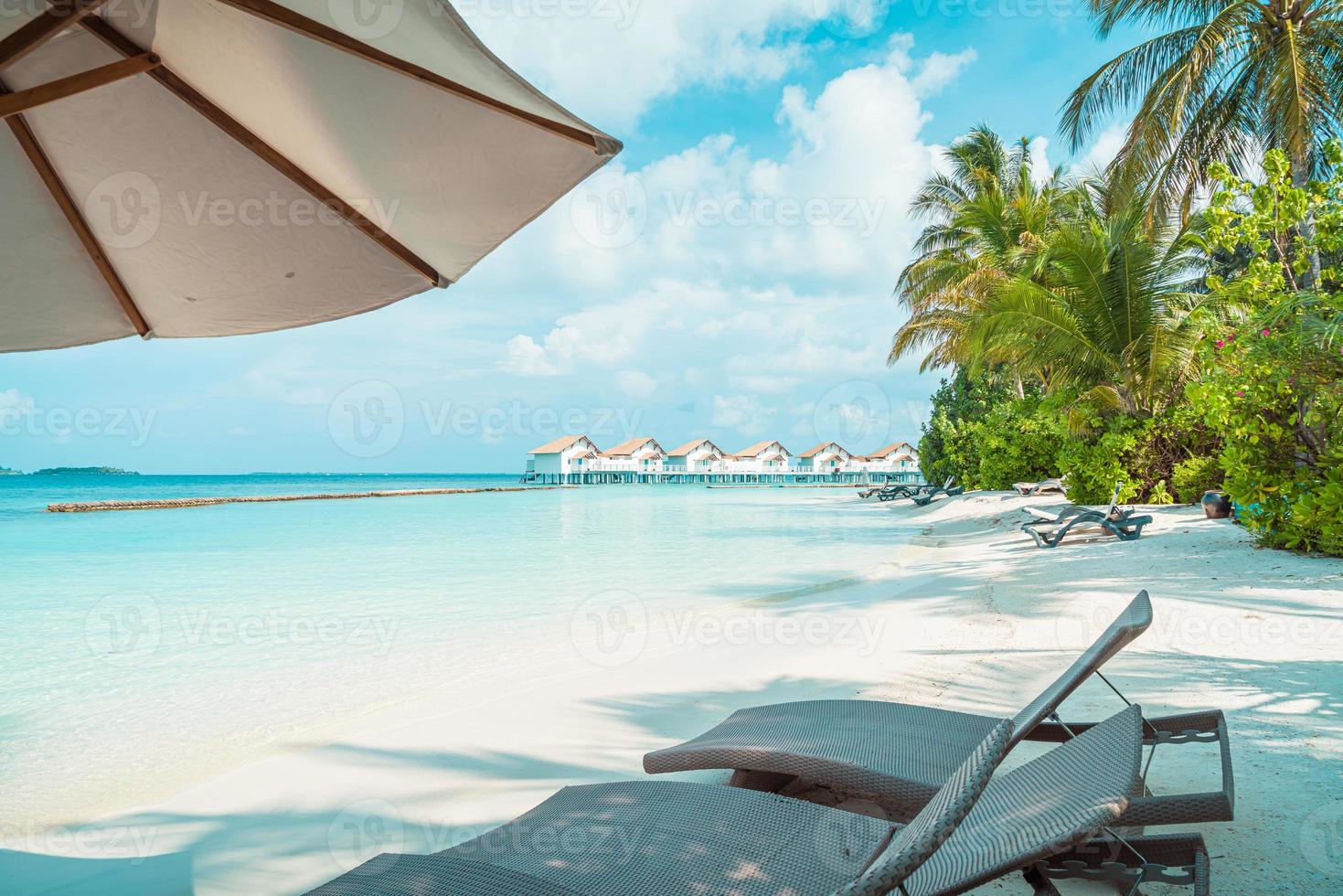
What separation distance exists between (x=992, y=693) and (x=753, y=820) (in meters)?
2.93

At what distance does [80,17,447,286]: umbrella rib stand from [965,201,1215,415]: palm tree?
12.8m

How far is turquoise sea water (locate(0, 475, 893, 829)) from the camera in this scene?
4.82m

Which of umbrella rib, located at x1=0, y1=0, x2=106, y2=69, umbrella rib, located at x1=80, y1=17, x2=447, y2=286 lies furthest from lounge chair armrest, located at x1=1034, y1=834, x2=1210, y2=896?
umbrella rib, located at x1=0, y1=0, x2=106, y2=69

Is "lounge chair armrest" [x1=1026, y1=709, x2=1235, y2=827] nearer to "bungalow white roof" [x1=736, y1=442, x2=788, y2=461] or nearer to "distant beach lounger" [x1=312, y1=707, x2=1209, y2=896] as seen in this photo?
"distant beach lounger" [x1=312, y1=707, x2=1209, y2=896]

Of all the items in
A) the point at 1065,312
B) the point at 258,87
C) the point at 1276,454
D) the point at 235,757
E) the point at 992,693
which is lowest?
the point at 235,757

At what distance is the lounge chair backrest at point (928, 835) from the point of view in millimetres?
1153

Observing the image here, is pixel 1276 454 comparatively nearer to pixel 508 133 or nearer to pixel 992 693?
pixel 992 693

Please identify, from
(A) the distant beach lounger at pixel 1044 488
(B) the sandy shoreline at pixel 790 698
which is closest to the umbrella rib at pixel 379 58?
(B) the sandy shoreline at pixel 790 698

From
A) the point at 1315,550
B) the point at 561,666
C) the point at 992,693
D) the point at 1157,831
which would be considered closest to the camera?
the point at 1157,831

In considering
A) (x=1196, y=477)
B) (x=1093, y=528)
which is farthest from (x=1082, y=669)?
(x=1196, y=477)

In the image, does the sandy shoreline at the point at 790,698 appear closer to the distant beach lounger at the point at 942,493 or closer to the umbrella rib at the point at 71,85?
the umbrella rib at the point at 71,85

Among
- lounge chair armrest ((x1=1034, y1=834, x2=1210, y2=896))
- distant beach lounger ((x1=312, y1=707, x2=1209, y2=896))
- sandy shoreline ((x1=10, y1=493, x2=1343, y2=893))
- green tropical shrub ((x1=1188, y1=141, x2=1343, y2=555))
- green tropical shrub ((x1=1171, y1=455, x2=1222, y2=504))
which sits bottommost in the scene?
sandy shoreline ((x1=10, y1=493, x2=1343, y2=893))

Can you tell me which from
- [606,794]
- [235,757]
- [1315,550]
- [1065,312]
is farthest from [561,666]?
[1065,312]

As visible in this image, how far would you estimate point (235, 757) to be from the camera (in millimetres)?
4543
